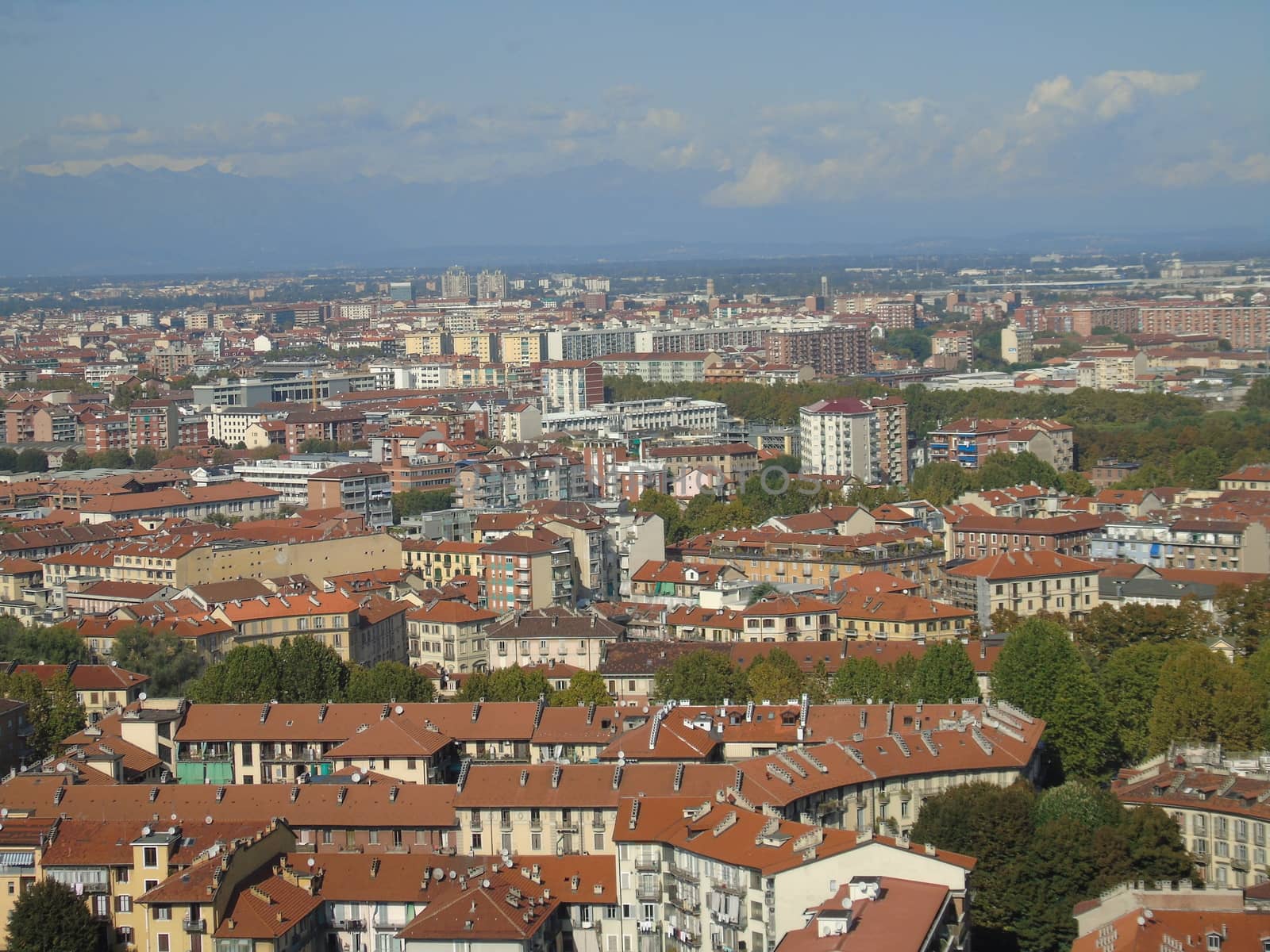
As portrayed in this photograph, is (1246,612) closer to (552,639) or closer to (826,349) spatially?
(552,639)

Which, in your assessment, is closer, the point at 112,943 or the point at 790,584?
the point at 112,943

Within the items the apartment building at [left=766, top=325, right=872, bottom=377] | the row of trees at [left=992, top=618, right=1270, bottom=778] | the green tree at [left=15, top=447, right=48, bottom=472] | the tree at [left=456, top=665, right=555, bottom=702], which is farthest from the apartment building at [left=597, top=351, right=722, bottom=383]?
the row of trees at [left=992, top=618, right=1270, bottom=778]

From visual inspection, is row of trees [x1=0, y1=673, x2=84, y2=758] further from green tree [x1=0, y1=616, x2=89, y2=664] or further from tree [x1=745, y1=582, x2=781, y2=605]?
tree [x1=745, y1=582, x2=781, y2=605]

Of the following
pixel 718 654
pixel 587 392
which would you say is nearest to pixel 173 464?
pixel 587 392

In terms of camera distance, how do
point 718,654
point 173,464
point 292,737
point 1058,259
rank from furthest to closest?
point 1058,259, point 173,464, point 718,654, point 292,737

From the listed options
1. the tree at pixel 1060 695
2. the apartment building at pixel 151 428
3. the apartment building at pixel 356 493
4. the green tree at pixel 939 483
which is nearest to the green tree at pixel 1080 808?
the tree at pixel 1060 695

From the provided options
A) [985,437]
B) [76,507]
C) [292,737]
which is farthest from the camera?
[985,437]

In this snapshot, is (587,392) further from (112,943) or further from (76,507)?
(112,943)
